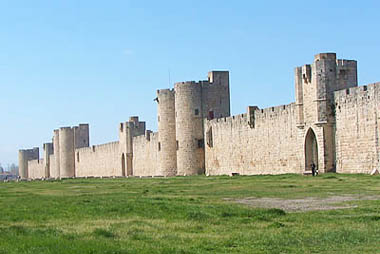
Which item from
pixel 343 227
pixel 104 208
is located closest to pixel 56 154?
pixel 104 208

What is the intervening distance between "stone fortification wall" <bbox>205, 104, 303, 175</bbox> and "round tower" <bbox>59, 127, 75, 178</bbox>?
30.7m

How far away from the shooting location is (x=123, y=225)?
11.9 metres

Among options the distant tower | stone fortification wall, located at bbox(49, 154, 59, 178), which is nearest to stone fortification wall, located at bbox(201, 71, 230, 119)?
stone fortification wall, located at bbox(49, 154, 59, 178)

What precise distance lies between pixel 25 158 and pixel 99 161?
34.5 meters

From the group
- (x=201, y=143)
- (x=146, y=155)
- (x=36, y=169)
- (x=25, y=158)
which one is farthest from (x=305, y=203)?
(x=25, y=158)

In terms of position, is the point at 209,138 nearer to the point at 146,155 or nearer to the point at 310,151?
the point at 146,155

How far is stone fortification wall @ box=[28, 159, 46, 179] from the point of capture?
268 ft

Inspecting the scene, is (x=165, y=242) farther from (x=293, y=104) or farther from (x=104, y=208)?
(x=293, y=104)

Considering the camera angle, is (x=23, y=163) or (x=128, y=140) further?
(x=23, y=163)

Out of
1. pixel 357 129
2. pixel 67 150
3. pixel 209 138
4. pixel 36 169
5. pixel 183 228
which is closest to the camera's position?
pixel 183 228

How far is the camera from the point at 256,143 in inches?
1359

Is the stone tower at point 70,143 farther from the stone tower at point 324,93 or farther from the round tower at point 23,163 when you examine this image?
the stone tower at point 324,93

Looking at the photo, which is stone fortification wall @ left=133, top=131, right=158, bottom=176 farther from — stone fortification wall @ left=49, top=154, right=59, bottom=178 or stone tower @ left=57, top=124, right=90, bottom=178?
stone fortification wall @ left=49, top=154, right=59, bottom=178

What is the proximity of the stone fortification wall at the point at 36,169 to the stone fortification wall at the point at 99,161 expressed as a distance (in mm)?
14266
